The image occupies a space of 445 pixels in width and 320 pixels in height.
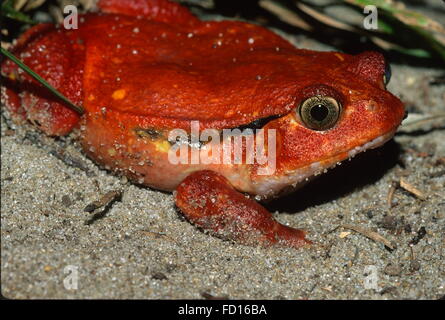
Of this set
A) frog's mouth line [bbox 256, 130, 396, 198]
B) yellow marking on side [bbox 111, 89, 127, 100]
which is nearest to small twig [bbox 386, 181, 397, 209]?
frog's mouth line [bbox 256, 130, 396, 198]

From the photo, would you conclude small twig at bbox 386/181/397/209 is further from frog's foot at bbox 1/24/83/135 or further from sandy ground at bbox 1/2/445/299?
frog's foot at bbox 1/24/83/135

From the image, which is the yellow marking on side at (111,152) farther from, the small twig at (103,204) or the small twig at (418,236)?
the small twig at (418,236)

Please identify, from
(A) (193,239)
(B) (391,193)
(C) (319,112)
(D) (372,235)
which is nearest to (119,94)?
(A) (193,239)

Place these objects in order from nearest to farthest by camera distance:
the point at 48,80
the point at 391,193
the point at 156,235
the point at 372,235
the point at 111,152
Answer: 1. the point at 156,235
2. the point at 372,235
3. the point at 111,152
4. the point at 48,80
5. the point at 391,193

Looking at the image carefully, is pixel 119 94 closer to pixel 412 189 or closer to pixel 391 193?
pixel 391 193

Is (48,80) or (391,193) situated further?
(391,193)

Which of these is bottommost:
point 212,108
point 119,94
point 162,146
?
point 162,146
